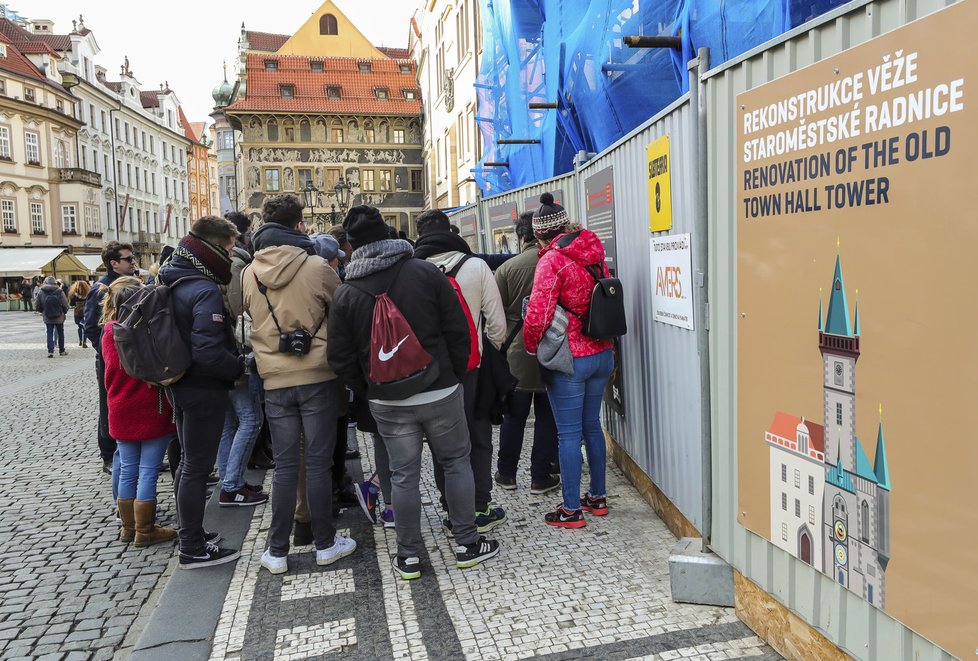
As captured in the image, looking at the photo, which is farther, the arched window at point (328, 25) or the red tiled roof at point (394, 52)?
the red tiled roof at point (394, 52)

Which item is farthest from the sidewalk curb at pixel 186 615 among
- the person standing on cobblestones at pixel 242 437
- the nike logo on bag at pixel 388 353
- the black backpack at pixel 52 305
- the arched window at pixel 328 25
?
the arched window at pixel 328 25

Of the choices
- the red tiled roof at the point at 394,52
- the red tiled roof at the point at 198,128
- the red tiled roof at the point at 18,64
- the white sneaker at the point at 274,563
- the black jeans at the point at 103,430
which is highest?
the red tiled roof at the point at 198,128

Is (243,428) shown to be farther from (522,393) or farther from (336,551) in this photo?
(522,393)

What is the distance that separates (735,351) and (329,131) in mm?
48224

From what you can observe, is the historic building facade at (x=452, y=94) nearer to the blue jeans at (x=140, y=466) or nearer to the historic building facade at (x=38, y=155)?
the blue jeans at (x=140, y=466)

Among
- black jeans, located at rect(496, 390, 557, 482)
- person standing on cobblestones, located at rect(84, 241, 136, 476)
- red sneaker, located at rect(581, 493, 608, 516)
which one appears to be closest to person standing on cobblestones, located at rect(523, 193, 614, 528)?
red sneaker, located at rect(581, 493, 608, 516)

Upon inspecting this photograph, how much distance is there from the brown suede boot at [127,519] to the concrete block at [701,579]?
3.31m

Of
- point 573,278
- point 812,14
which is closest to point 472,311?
point 573,278

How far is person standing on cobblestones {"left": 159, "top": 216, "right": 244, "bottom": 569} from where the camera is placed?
4250 mm

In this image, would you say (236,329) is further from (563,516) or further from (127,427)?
(563,516)

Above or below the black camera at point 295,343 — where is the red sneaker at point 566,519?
below

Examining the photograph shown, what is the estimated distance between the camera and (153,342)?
4.18 meters

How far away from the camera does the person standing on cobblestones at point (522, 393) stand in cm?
509

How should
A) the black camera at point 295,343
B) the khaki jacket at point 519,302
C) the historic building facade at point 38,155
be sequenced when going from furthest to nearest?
the historic building facade at point 38,155
the khaki jacket at point 519,302
the black camera at point 295,343
